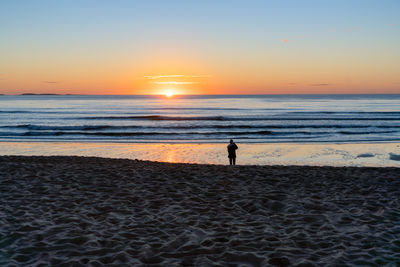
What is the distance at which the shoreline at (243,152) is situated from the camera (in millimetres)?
16500

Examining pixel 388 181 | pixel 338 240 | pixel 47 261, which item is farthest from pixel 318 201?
pixel 47 261

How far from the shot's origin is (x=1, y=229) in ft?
19.9

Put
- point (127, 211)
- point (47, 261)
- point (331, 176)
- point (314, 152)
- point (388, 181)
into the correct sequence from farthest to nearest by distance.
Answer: point (314, 152)
point (331, 176)
point (388, 181)
point (127, 211)
point (47, 261)

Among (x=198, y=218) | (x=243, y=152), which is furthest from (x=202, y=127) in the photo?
(x=198, y=218)

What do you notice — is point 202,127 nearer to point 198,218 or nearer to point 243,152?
point 243,152

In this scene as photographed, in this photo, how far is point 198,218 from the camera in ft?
22.5

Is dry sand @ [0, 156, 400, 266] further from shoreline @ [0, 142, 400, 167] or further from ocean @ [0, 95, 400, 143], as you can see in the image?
ocean @ [0, 95, 400, 143]

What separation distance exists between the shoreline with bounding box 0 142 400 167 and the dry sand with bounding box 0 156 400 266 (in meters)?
5.52

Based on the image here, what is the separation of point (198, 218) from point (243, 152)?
503 inches

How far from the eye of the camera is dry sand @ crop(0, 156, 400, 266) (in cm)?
519

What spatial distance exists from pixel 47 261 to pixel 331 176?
28.6 feet

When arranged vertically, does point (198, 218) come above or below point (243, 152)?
above

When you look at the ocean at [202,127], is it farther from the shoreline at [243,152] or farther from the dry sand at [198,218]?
the dry sand at [198,218]

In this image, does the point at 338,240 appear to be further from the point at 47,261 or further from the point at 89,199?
the point at 89,199
